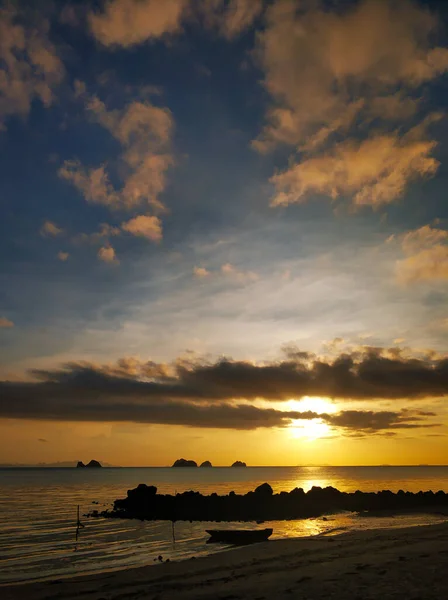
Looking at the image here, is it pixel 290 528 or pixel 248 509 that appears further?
pixel 248 509

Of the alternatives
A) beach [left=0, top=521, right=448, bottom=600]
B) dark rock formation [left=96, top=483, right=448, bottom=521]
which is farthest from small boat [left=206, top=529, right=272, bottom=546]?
dark rock formation [left=96, top=483, right=448, bottom=521]

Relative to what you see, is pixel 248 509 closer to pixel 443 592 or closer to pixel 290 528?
pixel 290 528

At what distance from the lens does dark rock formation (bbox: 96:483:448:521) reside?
66812 millimetres

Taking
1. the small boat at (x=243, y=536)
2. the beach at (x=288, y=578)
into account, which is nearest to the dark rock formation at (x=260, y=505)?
the small boat at (x=243, y=536)

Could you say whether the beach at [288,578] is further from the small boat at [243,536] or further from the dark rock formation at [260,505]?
the dark rock formation at [260,505]

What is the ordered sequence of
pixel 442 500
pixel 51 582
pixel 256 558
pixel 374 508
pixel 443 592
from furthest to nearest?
pixel 442 500
pixel 374 508
pixel 256 558
pixel 51 582
pixel 443 592

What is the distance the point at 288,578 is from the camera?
1773 cm

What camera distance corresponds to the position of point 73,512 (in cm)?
6681

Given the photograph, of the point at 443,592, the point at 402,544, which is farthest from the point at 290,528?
the point at 443,592

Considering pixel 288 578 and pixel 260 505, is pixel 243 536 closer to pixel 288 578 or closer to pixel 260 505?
pixel 288 578

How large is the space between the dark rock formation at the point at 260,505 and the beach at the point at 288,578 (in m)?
42.8

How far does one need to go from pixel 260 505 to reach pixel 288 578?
58.1m

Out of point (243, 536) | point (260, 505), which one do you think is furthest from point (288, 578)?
point (260, 505)

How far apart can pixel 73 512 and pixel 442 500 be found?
210 ft
